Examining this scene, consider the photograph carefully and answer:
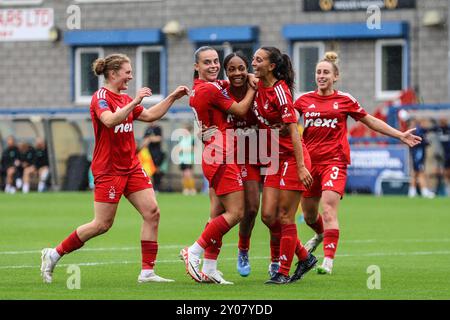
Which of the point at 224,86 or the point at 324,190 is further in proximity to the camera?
the point at 324,190

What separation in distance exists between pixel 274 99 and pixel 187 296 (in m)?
2.19

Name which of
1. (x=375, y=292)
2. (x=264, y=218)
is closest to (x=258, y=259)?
(x=264, y=218)

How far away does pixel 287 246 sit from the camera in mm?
12508

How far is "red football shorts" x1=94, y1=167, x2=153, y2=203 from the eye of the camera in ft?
41.0

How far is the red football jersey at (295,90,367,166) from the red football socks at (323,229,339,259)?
0.79 metres

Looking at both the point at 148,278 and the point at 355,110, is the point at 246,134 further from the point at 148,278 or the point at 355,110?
the point at 355,110

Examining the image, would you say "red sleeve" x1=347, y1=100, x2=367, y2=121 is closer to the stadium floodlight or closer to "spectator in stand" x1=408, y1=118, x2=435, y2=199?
"spectator in stand" x1=408, y1=118, x2=435, y2=199

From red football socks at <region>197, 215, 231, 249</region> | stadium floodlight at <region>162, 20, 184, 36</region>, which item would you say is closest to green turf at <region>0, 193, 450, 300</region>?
red football socks at <region>197, 215, 231, 249</region>

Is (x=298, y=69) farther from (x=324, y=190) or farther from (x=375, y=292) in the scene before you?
(x=375, y=292)

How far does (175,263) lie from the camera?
1515 cm

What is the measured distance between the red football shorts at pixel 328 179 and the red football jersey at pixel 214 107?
1969 mm

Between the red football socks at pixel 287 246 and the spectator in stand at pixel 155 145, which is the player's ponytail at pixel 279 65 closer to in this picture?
the red football socks at pixel 287 246

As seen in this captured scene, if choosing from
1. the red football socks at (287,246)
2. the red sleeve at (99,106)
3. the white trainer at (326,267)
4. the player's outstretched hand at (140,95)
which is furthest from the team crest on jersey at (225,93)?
the white trainer at (326,267)

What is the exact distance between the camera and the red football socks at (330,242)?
1398 centimetres
